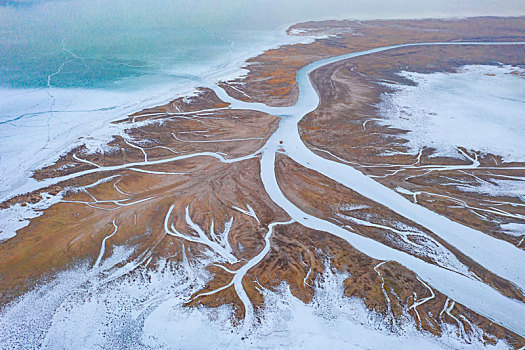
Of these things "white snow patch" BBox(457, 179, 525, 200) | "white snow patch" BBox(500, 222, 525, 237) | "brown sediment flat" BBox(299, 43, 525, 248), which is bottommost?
"white snow patch" BBox(500, 222, 525, 237)

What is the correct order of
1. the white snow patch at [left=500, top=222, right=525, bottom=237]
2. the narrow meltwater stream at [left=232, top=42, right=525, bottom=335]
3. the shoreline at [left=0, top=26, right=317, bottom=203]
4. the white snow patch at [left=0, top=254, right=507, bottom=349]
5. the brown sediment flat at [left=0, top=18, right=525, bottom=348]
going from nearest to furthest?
the white snow patch at [left=0, top=254, right=507, bottom=349] < the narrow meltwater stream at [left=232, top=42, right=525, bottom=335] < the brown sediment flat at [left=0, top=18, right=525, bottom=348] < the white snow patch at [left=500, top=222, right=525, bottom=237] < the shoreline at [left=0, top=26, right=317, bottom=203]

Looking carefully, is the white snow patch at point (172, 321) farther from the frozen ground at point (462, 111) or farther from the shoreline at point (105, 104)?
the frozen ground at point (462, 111)

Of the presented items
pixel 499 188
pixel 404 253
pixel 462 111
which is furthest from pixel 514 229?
pixel 462 111

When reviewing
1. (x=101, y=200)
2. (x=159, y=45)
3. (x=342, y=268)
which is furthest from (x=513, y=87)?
(x=159, y=45)

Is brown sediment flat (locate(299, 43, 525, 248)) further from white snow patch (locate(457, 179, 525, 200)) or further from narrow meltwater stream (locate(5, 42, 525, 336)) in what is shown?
narrow meltwater stream (locate(5, 42, 525, 336))

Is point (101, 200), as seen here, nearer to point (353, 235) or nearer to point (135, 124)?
point (135, 124)

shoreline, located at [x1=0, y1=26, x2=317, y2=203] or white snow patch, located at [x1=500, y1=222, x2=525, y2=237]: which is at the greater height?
shoreline, located at [x1=0, y1=26, x2=317, y2=203]

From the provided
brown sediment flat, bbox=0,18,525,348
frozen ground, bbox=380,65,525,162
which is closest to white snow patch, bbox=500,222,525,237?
brown sediment flat, bbox=0,18,525,348
